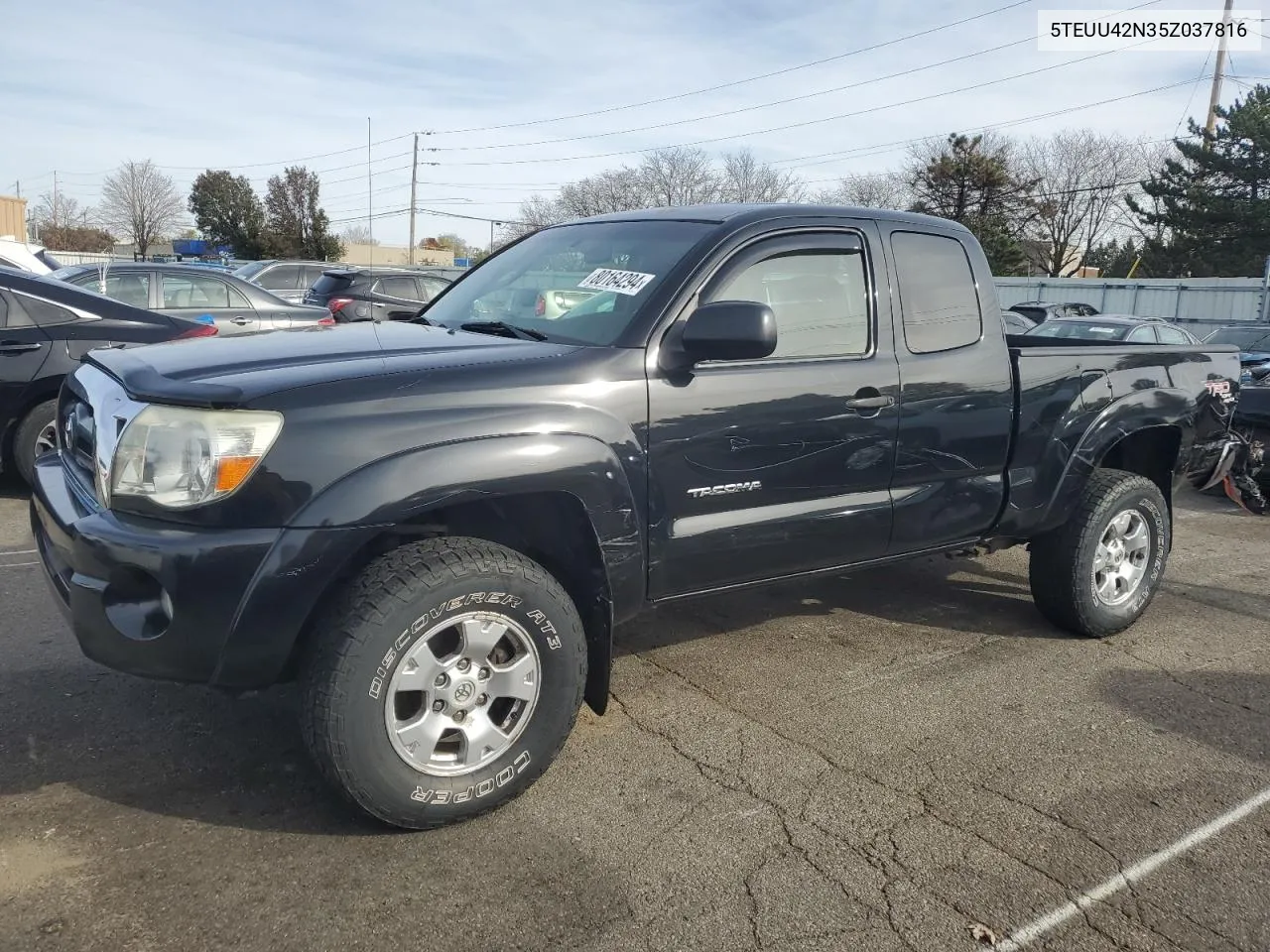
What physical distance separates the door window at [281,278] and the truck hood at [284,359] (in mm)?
15550

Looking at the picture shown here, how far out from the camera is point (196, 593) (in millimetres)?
2537

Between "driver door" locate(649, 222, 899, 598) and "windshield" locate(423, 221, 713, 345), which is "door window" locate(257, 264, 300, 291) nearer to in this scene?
"windshield" locate(423, 221, 713, 345)

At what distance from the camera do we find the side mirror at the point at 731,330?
3.09 m

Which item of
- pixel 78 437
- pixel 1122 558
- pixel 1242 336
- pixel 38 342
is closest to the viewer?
pixel 78 437

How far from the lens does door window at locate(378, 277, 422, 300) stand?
13984 mm

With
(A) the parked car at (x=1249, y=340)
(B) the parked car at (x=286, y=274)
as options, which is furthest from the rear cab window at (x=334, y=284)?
(A) the parked car at (x=1249, y=340)

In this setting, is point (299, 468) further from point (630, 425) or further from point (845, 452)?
point (845, 452)

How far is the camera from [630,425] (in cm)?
313

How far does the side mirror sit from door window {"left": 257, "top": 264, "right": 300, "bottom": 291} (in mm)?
16271

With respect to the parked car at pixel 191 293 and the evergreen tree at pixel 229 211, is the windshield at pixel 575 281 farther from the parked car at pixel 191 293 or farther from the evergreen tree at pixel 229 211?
the evergreen tree at pixel 229 211

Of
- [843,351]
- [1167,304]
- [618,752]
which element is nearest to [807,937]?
[618,752]

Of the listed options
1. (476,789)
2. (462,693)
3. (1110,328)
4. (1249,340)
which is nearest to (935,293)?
(462,693)

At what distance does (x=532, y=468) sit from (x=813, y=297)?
1430 millimetres

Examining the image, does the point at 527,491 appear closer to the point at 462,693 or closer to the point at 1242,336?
the point at 462,693
